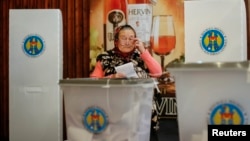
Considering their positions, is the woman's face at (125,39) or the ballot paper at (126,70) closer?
the ballot paper at (126,70)

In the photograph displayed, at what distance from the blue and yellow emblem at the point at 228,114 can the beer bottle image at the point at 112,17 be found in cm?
251

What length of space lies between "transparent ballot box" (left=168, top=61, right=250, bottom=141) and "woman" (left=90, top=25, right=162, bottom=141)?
4.34 ft

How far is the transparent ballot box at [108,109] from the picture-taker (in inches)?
63.4

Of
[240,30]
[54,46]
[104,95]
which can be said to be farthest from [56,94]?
[240,30]

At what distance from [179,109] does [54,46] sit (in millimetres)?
1968

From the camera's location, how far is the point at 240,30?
76.2 inches

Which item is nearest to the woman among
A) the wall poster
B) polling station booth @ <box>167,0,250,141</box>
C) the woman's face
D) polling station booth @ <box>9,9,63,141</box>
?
the woman's face

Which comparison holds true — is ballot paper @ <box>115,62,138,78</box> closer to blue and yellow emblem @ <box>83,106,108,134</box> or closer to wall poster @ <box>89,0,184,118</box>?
blue and yellow emblem @ <box>83,106,108,134</box>

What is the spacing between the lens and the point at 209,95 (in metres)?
1.43

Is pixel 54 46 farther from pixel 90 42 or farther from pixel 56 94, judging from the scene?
pixel 90 42

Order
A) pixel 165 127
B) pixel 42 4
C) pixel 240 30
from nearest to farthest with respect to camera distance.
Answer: pixel 240 30, pixel 165 127, pixel 42 4

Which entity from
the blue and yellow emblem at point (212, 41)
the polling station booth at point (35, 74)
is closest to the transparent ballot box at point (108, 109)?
the blue and yellow emblem at point (212, 41)

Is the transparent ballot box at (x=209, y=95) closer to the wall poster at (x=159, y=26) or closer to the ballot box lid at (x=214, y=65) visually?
the ballot box lid at (x=214, y=65)

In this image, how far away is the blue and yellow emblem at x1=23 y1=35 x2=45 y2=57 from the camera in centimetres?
321
